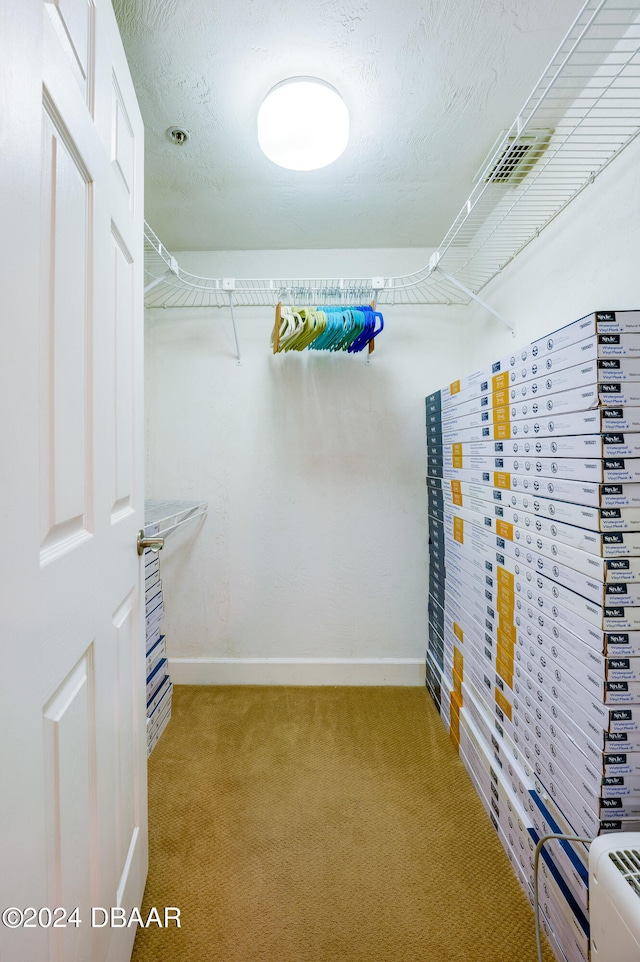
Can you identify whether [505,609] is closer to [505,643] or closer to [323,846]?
[505,643]

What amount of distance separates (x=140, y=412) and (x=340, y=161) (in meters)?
1.20

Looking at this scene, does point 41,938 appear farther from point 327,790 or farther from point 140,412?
point 327,790

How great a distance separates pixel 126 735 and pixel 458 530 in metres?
1.33

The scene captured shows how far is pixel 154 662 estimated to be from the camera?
1798 mm

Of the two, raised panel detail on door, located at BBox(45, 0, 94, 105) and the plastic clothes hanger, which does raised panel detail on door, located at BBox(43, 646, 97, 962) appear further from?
the plastic clothes hanger

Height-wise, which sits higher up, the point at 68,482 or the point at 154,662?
the point at 68,482

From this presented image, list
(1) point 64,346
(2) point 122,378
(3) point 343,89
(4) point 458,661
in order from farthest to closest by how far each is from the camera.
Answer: (4) point 458,661
(3) point 343,89
(2) point 122,378
(1) point 64,346

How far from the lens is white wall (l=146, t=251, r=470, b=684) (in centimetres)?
219

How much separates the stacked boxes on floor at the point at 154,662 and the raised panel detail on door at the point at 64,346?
3.51 feet

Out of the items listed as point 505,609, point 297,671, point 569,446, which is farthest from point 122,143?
point 297,671

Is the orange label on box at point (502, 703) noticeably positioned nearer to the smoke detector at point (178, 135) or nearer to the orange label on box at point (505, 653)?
the orange label on box at point (505, 653)

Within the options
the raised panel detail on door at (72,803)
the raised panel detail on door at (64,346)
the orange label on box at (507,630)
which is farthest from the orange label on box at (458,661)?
the raised panel detail on door at (64,346)

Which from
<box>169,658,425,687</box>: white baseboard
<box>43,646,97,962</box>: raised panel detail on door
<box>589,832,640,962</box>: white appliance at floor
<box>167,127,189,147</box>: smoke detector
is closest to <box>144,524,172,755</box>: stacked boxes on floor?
<box>169,658,425,687</box>: white baseboard

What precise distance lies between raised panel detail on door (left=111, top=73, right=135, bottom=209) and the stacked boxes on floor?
3.79 feet
